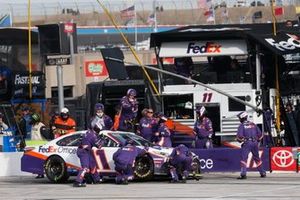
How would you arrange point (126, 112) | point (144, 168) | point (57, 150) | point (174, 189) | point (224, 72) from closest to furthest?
point (174, 189)
point (144, 168)
point (57, 150)
point (126, 112)
point (224, 72)

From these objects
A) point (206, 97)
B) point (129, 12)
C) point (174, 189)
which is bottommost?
point (174, 189)

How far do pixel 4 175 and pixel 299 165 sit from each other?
27.8 feet

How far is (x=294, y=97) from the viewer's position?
23.0m

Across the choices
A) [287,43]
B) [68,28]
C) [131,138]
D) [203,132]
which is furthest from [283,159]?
[68,28]

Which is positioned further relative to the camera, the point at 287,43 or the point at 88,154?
the point at 287,43

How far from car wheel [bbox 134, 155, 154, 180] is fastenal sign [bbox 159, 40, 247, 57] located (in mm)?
5427

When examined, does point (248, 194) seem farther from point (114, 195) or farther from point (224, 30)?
point (224, 30)

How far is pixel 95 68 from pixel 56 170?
24.5m

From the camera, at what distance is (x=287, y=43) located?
21.1m

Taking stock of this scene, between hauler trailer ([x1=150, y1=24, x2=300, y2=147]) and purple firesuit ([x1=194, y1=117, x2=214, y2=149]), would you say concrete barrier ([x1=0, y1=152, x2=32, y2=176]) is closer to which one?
hauler trailer ([x1=150, y1=24, x2=300, y2=147])

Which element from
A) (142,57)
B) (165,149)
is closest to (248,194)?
(165,149)

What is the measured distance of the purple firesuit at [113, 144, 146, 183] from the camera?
16688mm

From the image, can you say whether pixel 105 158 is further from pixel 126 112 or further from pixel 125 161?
pixel 126 112

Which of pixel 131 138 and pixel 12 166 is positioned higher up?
pixel 131 138
